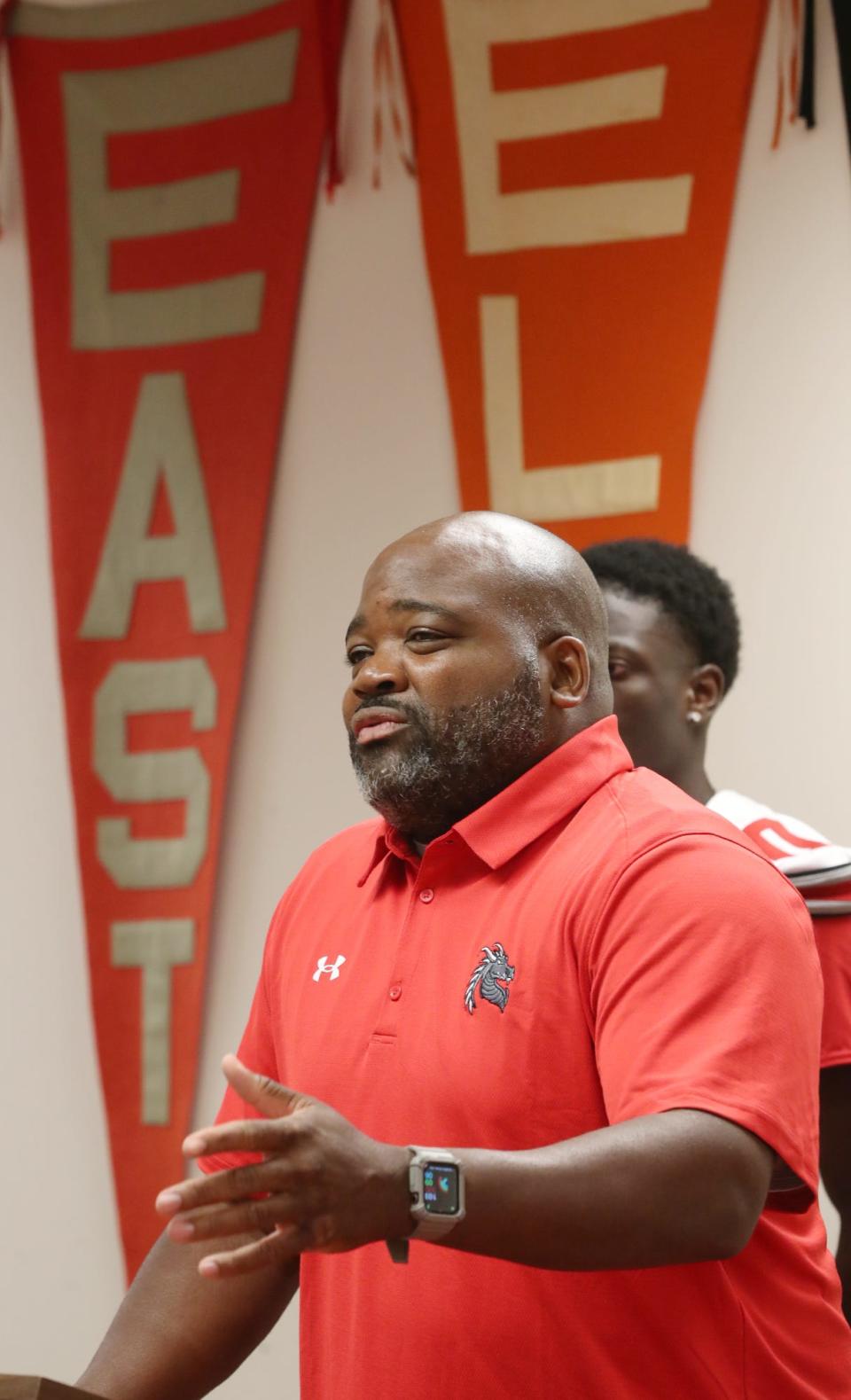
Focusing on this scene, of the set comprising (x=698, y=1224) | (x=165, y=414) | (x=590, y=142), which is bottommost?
(x=698, y=1224)

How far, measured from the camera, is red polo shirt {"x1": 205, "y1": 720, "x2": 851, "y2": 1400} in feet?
3.26

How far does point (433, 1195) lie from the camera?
0.85 meters

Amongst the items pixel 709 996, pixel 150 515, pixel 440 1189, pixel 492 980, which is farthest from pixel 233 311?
pixel 440 1189

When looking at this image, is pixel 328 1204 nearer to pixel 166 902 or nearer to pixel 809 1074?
pixel 809 1074

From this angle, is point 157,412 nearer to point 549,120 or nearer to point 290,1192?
point 549,120

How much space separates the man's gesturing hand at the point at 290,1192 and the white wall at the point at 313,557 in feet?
5.14

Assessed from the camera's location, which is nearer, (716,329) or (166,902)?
(716,329)

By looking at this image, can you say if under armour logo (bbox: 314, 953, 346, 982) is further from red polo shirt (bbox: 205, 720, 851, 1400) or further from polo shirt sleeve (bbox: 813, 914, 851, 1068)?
polo shirt sleeve (bbox: 813, 914, 851, 1068)

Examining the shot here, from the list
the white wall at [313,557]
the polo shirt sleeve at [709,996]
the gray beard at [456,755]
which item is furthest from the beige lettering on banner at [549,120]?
the polo shirt sleeve at [709,996]

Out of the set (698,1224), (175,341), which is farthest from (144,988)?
(698,1224)

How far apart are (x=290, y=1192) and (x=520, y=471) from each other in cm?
176

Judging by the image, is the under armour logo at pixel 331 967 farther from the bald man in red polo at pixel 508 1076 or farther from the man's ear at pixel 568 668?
the man's ear at pixel 568 668

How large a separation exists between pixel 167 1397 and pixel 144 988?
135cm

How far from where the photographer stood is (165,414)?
2660 mm
